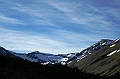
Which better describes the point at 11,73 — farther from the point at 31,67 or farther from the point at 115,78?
the point at 115,78

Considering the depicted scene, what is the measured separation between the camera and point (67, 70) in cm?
2352

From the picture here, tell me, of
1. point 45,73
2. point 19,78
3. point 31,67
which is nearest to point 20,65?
point 31,67

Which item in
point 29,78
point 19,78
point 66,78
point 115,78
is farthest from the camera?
point 115,78

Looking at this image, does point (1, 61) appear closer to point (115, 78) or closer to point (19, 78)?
point (19, 78)

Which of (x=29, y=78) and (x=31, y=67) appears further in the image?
(x=31, y=67)

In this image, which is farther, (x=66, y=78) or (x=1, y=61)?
(x=1, y=61)

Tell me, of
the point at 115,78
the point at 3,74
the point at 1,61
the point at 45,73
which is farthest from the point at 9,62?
the point at 115,78

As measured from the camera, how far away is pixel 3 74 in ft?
54.3

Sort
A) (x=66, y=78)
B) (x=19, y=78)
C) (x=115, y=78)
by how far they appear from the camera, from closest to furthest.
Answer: (x=19, y=78)
(x=66, y=78)
(x=115, y=78)

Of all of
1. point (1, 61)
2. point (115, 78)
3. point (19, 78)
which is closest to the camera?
point (19, 78)

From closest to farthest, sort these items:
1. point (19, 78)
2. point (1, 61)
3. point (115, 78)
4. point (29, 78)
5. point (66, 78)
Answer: point (19, 78) < point (29, 78) < point (66, 78) < point (1, 61) < point (115, 78)

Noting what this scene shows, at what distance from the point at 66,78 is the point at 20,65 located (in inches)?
199

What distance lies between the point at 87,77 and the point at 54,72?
3586mm

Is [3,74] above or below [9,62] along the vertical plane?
below
